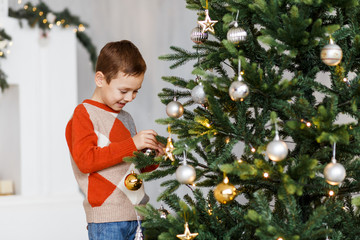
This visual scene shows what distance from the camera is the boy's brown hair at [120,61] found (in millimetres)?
1458

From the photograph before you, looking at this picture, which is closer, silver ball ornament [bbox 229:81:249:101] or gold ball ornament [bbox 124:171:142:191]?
silver ball ornament [bbox 229:81:249:101]

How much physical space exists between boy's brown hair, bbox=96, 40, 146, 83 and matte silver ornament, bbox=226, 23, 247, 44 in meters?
0.40

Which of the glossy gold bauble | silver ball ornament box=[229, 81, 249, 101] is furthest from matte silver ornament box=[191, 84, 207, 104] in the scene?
the glossy gold bauble

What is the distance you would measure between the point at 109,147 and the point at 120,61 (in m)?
0.28

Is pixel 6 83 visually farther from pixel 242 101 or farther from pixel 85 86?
pixel 242 101

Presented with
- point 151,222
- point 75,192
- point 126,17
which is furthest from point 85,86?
point 151,222

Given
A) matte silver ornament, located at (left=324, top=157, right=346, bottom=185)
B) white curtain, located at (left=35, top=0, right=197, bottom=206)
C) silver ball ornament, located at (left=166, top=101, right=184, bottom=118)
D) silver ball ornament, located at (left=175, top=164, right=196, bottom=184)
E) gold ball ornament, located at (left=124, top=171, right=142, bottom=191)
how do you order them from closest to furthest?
1. matte silver ornament, located at (left=324, top=157, right=346, bottom=185)
2. silver ball ornament, located at (left=175, top=164, right=196, bottom=184)
3. silver ball ornament, located at (left=166, top=101, right=184, bottom=118)
4. gold ball ornament, located at (left=124, top=171, right=142, bottom=191)
5. white curtain, located at (left=35, top=0, right=197, bottom=206)

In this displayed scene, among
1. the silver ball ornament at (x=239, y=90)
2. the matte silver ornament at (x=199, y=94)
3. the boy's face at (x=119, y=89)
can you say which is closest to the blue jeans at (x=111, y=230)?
the boy's face at (x=119, y=89)

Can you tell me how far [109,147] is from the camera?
1.38m

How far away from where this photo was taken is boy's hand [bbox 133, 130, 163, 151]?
4.49ft

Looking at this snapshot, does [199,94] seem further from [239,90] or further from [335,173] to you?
[335,173]

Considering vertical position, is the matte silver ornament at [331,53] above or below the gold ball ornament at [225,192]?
above

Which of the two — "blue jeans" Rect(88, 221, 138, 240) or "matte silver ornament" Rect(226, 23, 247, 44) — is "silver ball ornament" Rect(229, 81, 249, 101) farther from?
"blue jeans" Rect(88, 221, 138, 240)

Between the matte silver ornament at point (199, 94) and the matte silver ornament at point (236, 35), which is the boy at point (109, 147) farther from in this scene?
the matte silver ornament at point (236, 35)
